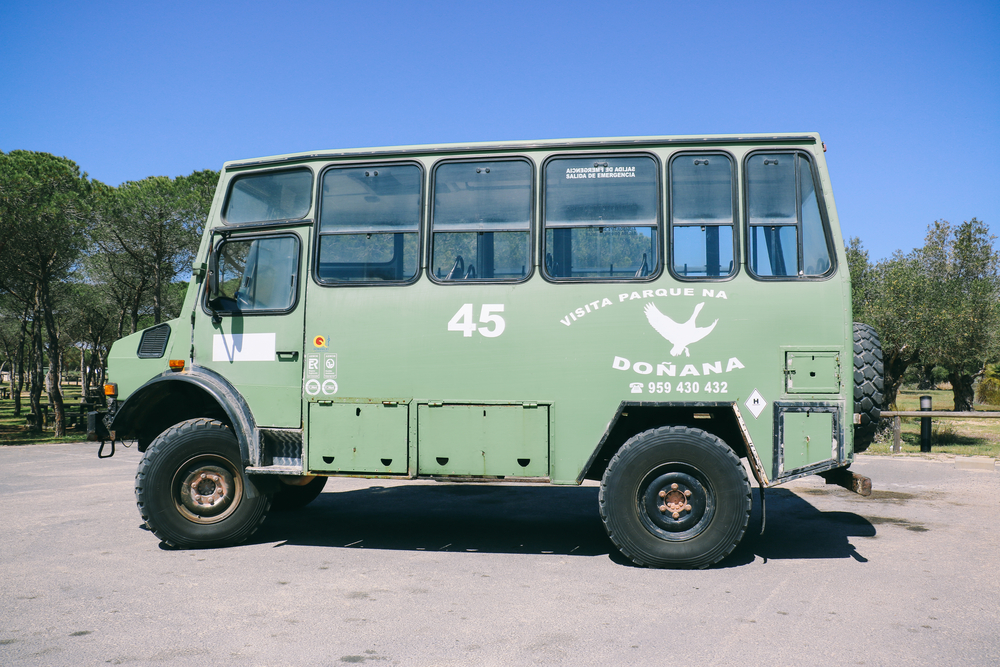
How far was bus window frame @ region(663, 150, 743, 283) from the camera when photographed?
18.7 feet

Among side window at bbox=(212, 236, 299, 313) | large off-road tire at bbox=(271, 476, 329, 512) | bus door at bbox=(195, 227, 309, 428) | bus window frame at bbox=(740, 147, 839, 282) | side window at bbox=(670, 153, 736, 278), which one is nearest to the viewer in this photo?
bus window frame at bbox=(740, 147, 839, 282)

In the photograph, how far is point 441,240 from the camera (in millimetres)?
6066

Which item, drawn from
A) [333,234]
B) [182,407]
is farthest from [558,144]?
[182,407]

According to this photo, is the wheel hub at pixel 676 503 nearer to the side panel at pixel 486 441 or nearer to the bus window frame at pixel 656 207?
the side panel at pixel 486 441

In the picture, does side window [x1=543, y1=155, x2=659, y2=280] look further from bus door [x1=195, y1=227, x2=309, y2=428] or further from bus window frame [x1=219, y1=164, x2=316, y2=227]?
bus door [x1=195, y1=227, x2=309, y2=428]

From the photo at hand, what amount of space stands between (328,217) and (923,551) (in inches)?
241

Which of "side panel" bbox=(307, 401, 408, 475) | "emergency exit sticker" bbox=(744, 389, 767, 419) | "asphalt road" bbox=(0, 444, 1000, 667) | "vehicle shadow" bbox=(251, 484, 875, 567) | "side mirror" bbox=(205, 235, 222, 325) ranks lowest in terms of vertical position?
"vehicle shadow" bbox=(251, 484, 875, 567)

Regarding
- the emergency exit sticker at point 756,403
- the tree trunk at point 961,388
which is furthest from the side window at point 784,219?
the tree trunk at point 961,388

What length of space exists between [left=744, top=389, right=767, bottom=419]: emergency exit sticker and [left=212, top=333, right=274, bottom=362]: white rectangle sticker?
416 centimetres

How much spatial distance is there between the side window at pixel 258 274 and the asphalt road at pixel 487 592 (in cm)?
224

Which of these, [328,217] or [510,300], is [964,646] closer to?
[510,300]

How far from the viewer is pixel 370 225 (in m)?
6.20

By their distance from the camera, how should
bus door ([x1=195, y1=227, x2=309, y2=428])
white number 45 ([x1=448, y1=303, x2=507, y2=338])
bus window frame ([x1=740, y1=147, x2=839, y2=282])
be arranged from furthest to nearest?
bus door ([x1=195, y1=227, x2=309, y2=428]) < white number 45 ([x1=448, y1=303, x2=507, y2=338]) < bus window frame ([x1=740, y1=147, x2=839, y2=282])

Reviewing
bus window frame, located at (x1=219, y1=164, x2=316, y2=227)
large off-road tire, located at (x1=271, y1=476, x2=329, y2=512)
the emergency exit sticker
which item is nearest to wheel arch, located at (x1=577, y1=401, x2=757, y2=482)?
the emergency exit sticker
